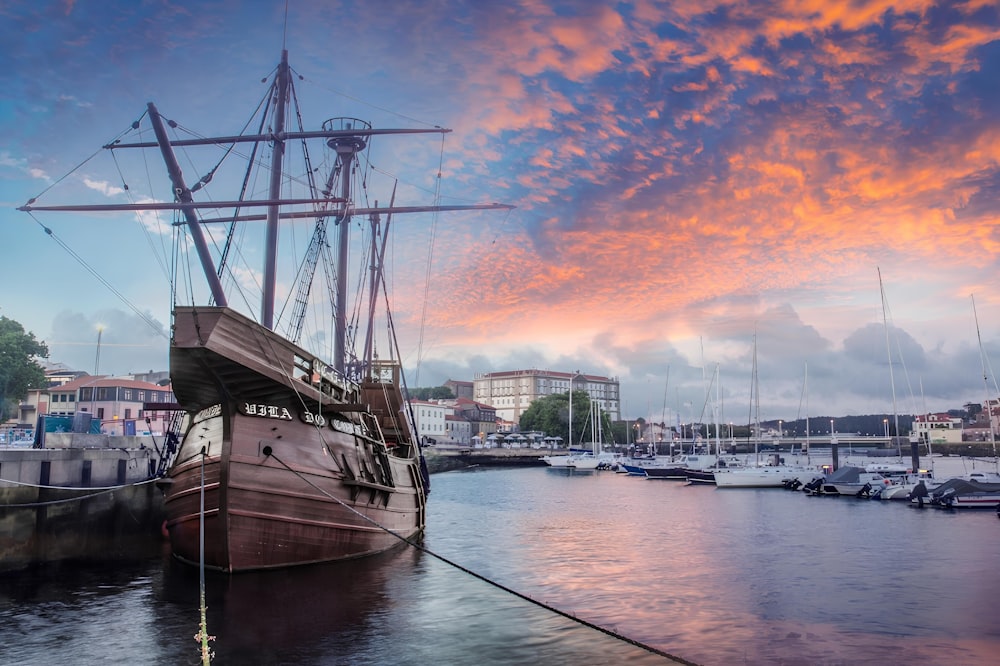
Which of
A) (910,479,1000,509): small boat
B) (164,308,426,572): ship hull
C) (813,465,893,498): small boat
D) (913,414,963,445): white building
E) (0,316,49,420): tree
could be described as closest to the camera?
(164,308,426,572): ship hull

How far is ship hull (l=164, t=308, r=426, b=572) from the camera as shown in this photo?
1534cm

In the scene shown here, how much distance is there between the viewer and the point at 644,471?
82125 millimetres

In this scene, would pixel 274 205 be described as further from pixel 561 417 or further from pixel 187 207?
pixel 561 417

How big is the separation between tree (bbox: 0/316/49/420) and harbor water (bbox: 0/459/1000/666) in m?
41.4

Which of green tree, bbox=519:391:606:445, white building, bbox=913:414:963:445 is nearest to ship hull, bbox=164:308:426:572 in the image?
green tree, bbox=519:391:606:445

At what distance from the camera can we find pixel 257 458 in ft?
54.1

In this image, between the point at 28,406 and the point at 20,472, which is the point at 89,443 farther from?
the point at 28,406

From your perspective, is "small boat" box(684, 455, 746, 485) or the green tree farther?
the green tree

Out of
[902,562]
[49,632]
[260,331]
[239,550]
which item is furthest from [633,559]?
[49,632]

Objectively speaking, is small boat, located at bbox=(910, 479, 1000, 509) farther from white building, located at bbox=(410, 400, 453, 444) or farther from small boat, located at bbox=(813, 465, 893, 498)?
white building, located at bbox=(410, 400, 453, 444)

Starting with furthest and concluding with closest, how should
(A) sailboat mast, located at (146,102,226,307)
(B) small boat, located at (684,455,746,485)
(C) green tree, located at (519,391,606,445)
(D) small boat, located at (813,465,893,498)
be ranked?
(C) green tree, located at (519,391,606,445), (B) small boat, located at (684,455,746,485), (D) small boat, located at (813,465,893,498), (A) sailboat mast, located at (146,102,226,307)

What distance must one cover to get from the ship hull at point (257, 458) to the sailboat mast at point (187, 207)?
853 centimetres

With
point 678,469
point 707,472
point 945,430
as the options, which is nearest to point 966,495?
point 707,472

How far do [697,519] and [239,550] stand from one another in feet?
92.4
